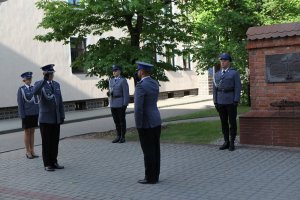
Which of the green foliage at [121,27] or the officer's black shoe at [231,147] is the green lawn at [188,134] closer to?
the officer's black shoe at [231,147]

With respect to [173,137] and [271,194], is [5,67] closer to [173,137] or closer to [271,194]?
[173,137]

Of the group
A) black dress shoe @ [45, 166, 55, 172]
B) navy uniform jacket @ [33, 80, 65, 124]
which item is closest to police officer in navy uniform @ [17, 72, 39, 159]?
navy uniform jacket @ [33, 80, 65, 124]

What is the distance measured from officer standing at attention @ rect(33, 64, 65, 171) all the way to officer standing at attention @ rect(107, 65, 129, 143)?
302 cm

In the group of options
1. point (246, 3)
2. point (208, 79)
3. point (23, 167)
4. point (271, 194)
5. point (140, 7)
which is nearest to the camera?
point (271, 194)

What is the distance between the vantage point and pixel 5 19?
69.9 ft

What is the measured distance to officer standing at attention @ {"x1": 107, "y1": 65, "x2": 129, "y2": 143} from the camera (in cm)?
1164

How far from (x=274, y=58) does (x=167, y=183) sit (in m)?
4.14

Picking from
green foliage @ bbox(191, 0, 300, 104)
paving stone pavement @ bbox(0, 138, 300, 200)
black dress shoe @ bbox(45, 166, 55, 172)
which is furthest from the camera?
green foliage @ bbox(191, 0, 300, 104)

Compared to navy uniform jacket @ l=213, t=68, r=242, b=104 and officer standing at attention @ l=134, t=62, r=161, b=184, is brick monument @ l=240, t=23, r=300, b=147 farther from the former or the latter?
officer standing at attention @ l=134, t=62, r=161, b=184

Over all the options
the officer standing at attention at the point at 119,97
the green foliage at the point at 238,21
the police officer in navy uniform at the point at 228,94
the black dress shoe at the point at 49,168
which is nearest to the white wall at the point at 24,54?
the green foliage at the point at 238,21

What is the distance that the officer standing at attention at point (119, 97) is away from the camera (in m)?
11.6

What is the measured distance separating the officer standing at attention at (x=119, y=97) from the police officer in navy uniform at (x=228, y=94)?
251 centimetres

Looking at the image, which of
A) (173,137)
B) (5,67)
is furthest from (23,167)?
(5,67)

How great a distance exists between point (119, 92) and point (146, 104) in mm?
4483
